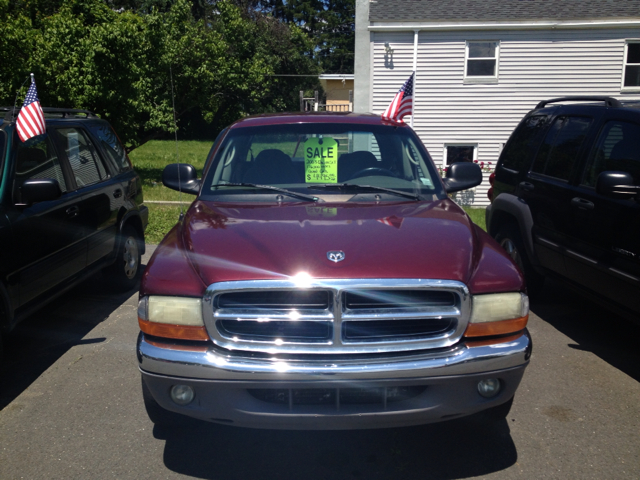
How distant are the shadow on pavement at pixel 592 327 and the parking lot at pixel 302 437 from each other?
1.8 inches

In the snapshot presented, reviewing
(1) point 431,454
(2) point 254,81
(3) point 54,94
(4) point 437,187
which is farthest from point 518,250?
(2) point 254,81

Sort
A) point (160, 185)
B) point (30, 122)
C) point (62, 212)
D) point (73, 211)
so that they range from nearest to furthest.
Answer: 1. point (30, 122)
2. point (62, 212)
3. point (73, 211)
4. point (160, 185)

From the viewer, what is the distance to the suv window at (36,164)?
4477 mm

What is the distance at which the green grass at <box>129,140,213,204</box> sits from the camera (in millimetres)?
13099

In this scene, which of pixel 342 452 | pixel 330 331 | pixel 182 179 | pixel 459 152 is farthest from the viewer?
pixel 459 152

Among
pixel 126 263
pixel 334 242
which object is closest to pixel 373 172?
pixel 334 242

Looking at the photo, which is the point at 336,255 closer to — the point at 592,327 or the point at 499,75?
the point at 592,327

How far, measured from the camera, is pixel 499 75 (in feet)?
54.0

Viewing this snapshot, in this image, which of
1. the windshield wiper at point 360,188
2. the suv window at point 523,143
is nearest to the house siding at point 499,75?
the suv window at point 523,143

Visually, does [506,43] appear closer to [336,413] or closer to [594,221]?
[594,221]

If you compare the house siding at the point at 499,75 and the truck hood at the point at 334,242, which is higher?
the house siding at the point at 499,75

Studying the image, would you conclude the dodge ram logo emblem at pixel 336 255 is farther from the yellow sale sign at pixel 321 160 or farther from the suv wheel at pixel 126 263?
the suv wheel at pixel 126 263

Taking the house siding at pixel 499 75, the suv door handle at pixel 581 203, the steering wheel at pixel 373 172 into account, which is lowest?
the suv door handle at pixel 581 203

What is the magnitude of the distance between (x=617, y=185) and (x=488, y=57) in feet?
44.0
